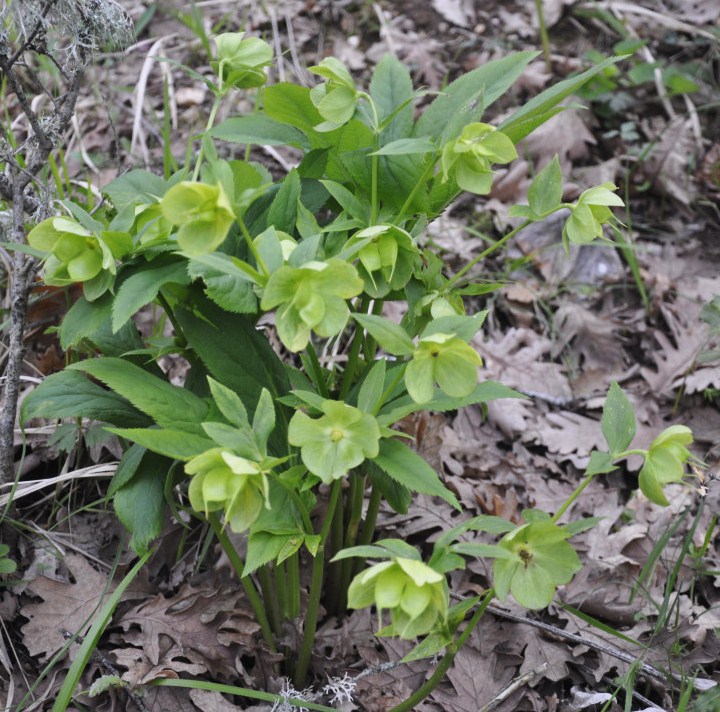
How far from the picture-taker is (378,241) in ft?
3.69

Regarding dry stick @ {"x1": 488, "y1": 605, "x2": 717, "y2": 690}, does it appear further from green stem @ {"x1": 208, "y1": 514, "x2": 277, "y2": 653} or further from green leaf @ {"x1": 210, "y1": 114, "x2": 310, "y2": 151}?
green leaf @ {"x1": 210, "y1": 114, "x2": 310, "y2": 151}

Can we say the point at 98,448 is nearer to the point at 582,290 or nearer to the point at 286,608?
the point at 286,608

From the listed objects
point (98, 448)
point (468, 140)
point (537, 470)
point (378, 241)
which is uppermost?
point (468, 140)

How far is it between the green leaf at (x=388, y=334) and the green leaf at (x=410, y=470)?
164 mm

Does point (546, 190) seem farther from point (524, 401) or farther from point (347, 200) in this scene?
point (524, 401)

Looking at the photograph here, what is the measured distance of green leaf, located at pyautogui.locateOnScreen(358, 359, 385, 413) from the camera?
1.05m

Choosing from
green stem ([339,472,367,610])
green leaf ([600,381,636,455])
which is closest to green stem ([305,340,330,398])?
green stem ([339,472,367,610])

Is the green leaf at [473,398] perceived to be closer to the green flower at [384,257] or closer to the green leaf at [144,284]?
the green flower at [384,257]

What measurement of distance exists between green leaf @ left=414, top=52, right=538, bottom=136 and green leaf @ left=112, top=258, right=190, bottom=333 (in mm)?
507

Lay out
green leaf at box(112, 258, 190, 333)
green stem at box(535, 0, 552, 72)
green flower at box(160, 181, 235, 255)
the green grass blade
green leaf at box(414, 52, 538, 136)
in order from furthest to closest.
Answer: green stem at box(535, 0, 552, 72)
green leaf at box(414, 52, 538, 136)
the green grass blade
green leaf at box(112, 258, 190, 333)
green flower at box(160, 181, 235, 255)

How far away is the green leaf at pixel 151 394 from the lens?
1.16m

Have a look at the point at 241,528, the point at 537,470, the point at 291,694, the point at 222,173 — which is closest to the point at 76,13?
the point at 222,173

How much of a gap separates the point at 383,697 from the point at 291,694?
190 mm

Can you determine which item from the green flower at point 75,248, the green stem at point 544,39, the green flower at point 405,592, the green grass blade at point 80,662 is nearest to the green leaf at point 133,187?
the green flower at point 75,248
